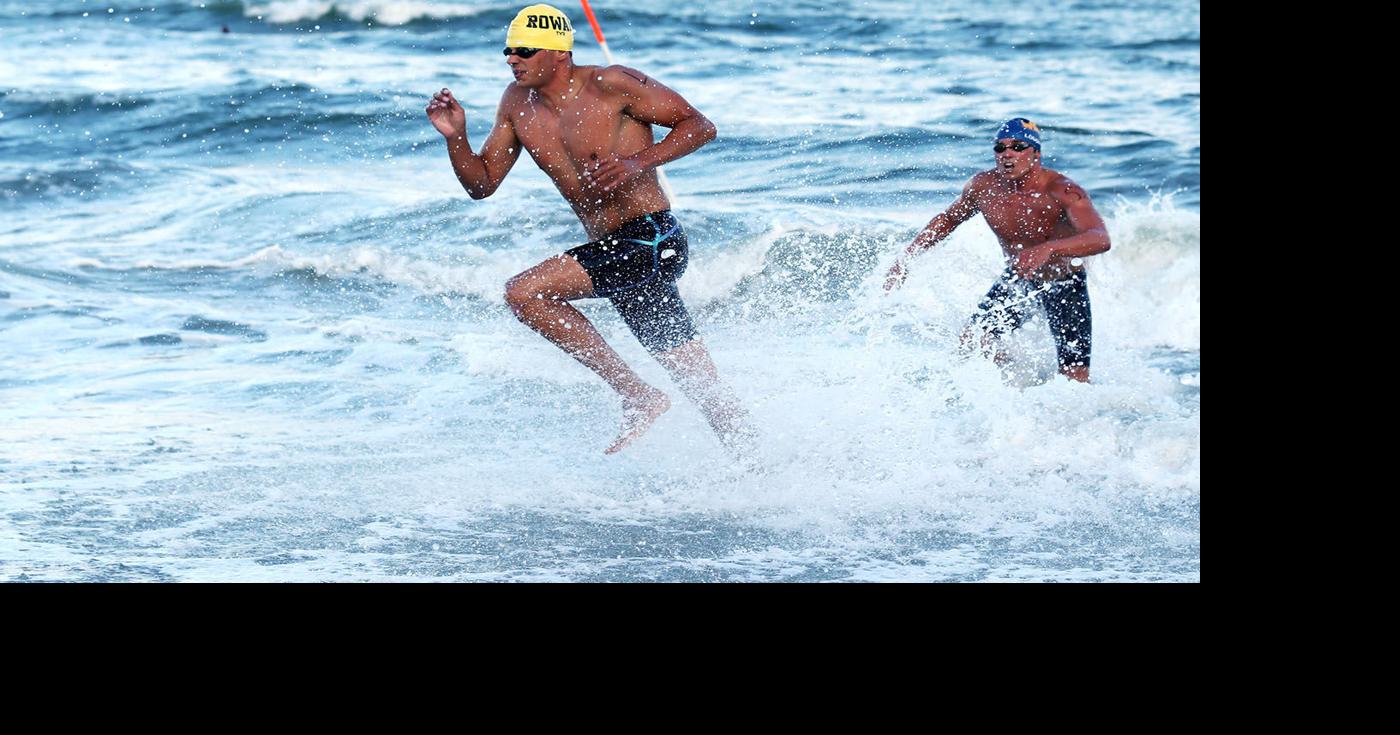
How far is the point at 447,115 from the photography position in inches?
197

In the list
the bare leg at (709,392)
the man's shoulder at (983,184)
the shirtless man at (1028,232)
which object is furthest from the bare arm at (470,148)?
the man's shoulder at (983,184)

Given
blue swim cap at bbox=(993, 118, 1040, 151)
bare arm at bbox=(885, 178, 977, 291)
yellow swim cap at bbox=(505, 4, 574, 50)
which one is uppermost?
yellow swim cap at bbox=(505, 4, 574, 50)

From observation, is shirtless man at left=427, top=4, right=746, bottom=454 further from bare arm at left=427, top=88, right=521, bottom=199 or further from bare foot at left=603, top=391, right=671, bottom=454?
bare foot at left=603, top=391, right=671, bottom=454

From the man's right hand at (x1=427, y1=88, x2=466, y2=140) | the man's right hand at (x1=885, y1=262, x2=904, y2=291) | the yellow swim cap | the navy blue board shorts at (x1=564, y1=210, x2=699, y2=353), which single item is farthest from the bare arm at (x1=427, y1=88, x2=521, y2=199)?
the man's right hand at (x1=885, y1=262, x2=904, y2=291)

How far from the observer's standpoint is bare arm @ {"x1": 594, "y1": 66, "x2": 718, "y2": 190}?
5.15 meters

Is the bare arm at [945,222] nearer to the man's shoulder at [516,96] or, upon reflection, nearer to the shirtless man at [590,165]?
the shirtless man at [590,165]

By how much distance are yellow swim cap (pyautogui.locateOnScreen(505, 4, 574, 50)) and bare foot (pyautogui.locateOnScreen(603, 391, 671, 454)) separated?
50.9 inches

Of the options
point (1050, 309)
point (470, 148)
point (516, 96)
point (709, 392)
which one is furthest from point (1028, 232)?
point (470, 148)

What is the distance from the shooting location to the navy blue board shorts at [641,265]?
540cm

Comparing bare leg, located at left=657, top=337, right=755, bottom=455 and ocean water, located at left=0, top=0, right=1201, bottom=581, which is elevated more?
bare leg, located at left=657, top=337, right=755, bottom=455

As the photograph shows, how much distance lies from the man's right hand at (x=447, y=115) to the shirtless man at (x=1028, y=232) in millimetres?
1892

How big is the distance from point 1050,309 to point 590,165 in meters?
2.20
